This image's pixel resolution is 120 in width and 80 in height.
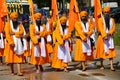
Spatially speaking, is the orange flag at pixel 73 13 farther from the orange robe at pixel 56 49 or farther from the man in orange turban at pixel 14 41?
the man in orange turban at pixel 14 41

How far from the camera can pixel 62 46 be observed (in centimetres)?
1376

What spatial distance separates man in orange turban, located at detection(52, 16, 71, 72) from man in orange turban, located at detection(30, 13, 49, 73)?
1.21ft

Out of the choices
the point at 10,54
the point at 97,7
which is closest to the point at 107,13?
the point at 97,7

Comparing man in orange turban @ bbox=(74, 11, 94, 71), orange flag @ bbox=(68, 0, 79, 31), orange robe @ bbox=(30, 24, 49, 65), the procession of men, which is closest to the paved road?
the procession of men

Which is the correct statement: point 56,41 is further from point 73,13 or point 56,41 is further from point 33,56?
point 73,13

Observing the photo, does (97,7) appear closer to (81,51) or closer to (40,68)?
(81,51)

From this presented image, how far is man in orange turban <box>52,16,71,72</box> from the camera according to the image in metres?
13.6

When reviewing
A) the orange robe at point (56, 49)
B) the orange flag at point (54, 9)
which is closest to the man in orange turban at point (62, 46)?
the orange robe at point (56, 49)

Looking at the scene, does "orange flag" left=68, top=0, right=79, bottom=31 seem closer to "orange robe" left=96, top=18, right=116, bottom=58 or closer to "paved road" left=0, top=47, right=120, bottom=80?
"orange robe" left=96, top=18, right=116, bottom=58

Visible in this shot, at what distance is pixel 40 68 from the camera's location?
14102 millimetres

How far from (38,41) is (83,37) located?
1.34 metres

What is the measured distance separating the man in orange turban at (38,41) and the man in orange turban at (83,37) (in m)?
1.03

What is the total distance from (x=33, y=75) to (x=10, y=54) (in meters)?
0.92

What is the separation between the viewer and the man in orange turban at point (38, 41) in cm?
1347
